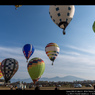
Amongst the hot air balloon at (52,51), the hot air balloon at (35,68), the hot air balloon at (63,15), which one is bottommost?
the hot air balloon at (35,68)

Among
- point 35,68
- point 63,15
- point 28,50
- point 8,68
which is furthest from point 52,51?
point 63,15

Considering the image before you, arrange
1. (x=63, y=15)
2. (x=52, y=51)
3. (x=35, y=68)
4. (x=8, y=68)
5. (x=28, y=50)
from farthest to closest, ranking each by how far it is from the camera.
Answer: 1. (x=28, y=50)
2. (x=52, y=51)
3. (x=8, y=68)
4. (x=35, y=68)
5. (x=63, y=15)

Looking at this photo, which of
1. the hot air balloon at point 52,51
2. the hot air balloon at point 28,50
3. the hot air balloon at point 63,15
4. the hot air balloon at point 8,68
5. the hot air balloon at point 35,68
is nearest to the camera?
the hot air balloon at point 63,15

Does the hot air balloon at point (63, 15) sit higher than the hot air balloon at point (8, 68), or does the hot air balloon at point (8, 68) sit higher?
the hot air balloon at point (63, 15)

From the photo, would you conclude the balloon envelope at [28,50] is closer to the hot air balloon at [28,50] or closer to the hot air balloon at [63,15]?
the hot air balloon at [28,50]

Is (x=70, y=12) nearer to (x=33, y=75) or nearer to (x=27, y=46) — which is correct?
(x=33, y=75)

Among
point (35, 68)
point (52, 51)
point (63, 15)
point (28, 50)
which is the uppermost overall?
point (63, 15)

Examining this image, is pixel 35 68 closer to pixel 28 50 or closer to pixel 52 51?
pixel 52 51

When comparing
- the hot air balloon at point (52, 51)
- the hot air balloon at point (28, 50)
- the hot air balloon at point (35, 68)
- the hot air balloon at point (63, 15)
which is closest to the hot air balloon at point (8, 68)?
the hot air balloon at point (28, 50)

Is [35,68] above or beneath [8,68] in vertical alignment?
beneath

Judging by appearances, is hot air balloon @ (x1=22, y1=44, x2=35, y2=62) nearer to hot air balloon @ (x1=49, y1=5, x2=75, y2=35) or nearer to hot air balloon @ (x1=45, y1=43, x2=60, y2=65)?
hot air balloon @ (x1=45, y1=43, x2=60, y2=65)

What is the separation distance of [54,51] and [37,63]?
9979mm

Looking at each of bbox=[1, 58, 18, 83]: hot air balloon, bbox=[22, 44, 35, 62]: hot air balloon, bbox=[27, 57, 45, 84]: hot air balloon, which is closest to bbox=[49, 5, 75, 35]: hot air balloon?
bbox=[27, 57, 45, 84]: hot air balloon
